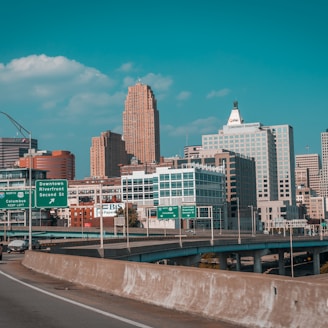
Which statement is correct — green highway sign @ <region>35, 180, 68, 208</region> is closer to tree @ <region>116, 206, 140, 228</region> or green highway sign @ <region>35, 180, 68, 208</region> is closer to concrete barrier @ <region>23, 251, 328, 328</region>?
concrete barrier @ <region>23, 251, 328, 328</region>

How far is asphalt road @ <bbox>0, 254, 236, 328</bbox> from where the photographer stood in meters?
13.6

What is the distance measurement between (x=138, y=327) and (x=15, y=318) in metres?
3.12

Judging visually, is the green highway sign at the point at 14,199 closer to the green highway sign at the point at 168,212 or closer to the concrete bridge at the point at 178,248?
the concrete bridge at the point at 178,248

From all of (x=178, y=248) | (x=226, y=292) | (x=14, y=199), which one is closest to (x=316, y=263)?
(x=178, y=248)

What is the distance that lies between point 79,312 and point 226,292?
3.81 m

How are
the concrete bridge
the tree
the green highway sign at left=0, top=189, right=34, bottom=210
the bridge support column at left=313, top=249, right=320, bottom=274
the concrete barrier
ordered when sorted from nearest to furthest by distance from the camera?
1. the concrete barrier
2. the concrete bridge
3. the green highway sign at left=0, top=189, right=34, bottom=210
4. the bridge support column at left=313, top=249, right=320, bottom=274
5. the tree

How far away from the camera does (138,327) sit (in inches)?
514

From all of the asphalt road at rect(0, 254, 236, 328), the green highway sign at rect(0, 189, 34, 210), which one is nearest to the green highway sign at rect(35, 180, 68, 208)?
the green highway sign at rect(0, 189, 34, 210)

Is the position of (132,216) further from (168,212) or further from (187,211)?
(187,211)

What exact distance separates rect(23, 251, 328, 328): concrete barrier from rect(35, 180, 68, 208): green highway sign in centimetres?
3315

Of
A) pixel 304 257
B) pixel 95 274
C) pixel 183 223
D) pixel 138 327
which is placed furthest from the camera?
pixel 183 223

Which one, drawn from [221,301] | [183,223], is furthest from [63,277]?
[183,223]

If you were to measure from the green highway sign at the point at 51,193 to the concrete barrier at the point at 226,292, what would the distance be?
3315cm

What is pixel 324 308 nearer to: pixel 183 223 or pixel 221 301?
pixel 221 301
